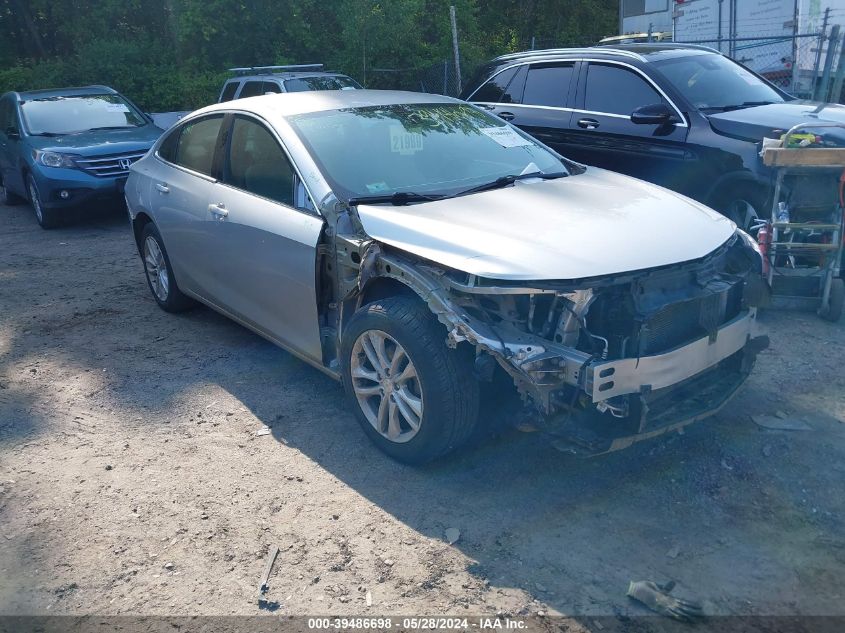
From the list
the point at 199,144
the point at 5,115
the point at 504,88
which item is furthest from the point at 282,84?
the point at 199,144

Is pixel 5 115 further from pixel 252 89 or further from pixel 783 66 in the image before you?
pixel 783 66

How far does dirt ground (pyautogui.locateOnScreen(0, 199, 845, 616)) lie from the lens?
328 centimetres

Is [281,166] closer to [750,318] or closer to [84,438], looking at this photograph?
[84,438]

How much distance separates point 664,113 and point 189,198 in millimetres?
3932

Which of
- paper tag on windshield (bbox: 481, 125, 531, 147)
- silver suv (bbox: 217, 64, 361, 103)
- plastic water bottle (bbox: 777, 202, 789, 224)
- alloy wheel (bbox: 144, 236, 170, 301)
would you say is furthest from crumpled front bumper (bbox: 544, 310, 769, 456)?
silver suv (bbox: 217, 64, 361, 103)

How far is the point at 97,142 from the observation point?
10.5 meters

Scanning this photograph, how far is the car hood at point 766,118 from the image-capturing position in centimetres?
651

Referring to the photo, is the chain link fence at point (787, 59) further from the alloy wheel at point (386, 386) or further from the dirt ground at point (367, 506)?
the alloy wheel at point (386, 386)

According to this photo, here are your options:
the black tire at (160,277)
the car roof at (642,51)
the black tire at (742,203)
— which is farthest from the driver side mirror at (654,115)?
the black tire at (160,277)

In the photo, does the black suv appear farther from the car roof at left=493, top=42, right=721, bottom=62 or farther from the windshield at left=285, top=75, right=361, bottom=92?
the windshield at left=285, top=75, right=361, bottom=92

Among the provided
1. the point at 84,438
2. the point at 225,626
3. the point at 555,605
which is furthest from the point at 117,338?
the point at 555,605

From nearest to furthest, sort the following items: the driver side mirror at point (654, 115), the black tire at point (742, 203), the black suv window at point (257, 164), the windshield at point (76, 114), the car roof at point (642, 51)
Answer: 1. the black suv window at point (257, 164)
2. the black tire at point (742, 203)
3. the driver side mirror at point (654, 115)
4. the car roof at point (642, 51)
5. the windshield at point (76, 114)

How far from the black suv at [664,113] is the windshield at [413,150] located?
6.32 ft

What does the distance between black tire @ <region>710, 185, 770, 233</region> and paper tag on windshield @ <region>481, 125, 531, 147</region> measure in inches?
81.5
